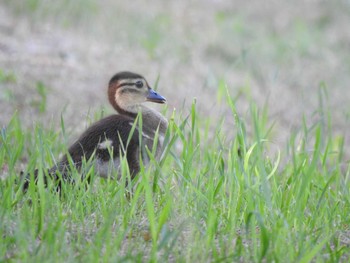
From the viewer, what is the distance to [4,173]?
17.9 ft

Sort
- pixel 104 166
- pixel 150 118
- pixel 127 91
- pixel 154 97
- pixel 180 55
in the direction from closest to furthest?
pixel 104 166
pixel 150 118
pixel 127 91
pixel 154 97
pixel 180 55

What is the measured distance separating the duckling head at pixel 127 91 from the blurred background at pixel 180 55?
129 centimetres

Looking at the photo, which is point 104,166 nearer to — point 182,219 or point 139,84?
point 139,84

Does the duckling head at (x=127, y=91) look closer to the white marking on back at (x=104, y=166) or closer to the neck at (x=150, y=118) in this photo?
the neck at (x=150, y=118)

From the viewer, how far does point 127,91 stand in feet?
18.6

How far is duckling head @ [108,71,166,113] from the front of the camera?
5.68 metres

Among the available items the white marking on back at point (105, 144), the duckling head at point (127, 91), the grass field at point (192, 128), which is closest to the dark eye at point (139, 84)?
the duckling head at point (127, 91)

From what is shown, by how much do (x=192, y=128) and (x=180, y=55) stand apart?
18.0 feet

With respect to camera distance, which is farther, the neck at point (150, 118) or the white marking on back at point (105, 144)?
the neck at point (150, 118)

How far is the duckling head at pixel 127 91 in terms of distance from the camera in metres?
5.68

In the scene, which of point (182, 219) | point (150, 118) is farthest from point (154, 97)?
point (182, 219)

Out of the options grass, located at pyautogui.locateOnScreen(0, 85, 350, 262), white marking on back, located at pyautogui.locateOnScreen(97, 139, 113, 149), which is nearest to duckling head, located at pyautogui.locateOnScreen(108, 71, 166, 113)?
white marking on back, located at pyautogui.locateOnScreen(97, 139, 113, 149)

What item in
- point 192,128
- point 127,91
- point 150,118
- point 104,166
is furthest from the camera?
point 127,91

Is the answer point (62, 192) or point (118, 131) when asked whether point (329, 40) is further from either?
point (62, 192)
